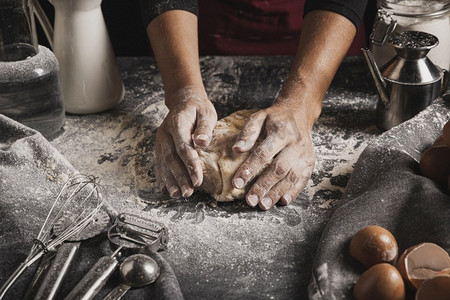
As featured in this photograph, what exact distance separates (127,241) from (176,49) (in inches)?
25.0

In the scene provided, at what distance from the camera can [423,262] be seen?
98cm

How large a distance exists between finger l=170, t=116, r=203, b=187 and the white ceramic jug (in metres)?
0.34

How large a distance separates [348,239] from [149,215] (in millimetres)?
409

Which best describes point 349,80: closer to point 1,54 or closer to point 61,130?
point 61,130

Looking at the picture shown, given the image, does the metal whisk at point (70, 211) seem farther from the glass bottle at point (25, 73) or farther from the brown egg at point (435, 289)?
the brown egg at point (435, 289)

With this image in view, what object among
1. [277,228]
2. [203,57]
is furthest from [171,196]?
[203,57]

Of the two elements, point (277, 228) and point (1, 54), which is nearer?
point (277, 228)

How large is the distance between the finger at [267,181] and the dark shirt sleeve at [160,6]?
0.60m

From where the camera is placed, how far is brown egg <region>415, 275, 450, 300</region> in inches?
34.1

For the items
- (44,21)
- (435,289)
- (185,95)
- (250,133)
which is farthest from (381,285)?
(44,21)

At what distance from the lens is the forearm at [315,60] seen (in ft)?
4.83

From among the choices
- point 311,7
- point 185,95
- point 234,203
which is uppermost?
point 311,7

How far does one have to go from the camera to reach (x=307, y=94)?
148cm

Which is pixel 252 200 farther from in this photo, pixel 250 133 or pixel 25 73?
pixel 25 73
